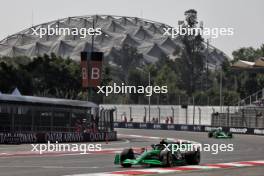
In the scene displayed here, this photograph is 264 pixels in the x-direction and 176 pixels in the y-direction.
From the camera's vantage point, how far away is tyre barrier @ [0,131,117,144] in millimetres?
41097

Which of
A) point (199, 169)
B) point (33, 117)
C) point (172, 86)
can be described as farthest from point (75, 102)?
point (172, 86)

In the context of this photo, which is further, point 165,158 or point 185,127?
point 185,127

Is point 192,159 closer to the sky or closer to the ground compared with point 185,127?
closer to the ground

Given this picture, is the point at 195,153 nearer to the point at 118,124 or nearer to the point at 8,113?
the point at 8,113

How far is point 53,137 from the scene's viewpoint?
145ft

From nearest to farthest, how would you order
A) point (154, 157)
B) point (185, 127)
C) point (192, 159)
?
point (154, 157) → point (192, 159) → point (185, 127)

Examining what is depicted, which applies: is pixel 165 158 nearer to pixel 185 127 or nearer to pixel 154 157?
pixel 154 157

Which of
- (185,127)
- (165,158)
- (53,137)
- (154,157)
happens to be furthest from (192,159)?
(185,127)

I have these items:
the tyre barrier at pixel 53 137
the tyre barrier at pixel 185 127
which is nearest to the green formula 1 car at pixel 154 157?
the tyre barrier at pixel 53 137

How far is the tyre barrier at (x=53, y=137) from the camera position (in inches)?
1618

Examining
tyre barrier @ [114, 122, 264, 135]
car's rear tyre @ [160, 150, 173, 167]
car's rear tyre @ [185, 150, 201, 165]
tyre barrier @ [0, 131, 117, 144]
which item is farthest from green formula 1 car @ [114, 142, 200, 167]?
tyre barrier @ [114, 122, 264, 135]

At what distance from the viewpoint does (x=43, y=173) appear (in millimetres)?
19812

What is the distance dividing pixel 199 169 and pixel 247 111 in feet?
179

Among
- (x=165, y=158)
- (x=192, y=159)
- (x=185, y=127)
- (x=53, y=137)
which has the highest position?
(x=185, y=127)
